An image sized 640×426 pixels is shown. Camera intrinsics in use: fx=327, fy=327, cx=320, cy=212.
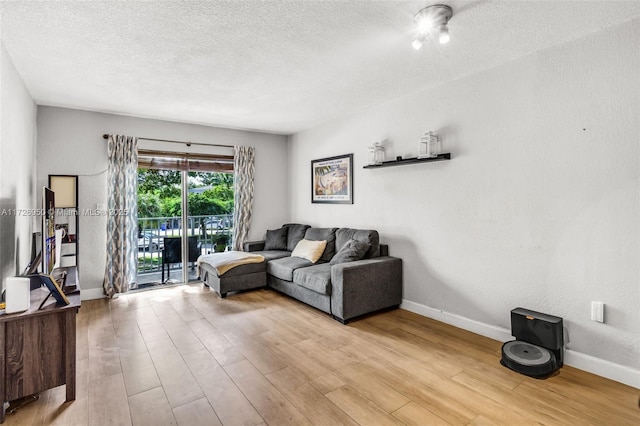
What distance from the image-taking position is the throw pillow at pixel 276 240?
5.45 meters

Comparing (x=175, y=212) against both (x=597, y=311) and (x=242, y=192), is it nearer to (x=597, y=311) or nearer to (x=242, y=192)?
(x=242, y=192)

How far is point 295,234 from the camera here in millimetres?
5387

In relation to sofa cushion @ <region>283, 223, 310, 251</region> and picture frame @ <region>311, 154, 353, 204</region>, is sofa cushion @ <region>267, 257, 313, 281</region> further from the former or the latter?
picture frame @ <region>311, 154, 353, 204</region>

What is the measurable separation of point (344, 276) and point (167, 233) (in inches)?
124

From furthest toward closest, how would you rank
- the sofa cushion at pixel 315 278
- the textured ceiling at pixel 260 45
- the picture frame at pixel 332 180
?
the picture frame at pixel 332 180 < the sofa cushion at pixel 315 278 < the textured ceiling at pixel 260 45

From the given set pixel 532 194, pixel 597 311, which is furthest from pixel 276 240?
pixel 597 311

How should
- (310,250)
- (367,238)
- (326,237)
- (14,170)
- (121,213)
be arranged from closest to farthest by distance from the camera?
(14,170) → (367,238) → (121,213) → (310,250) → (326,237)

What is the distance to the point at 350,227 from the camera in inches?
185

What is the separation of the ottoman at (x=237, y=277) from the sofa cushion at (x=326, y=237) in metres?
0.81

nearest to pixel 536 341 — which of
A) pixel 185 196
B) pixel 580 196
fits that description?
pixel 580 196

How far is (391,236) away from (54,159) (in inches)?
171

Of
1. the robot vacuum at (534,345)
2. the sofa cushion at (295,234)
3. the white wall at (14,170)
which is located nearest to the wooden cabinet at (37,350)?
the white wall at (14,170)

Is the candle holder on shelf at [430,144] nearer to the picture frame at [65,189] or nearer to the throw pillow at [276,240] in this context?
the throw pillow at [276,240]

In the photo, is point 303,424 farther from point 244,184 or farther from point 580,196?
point 244,184
